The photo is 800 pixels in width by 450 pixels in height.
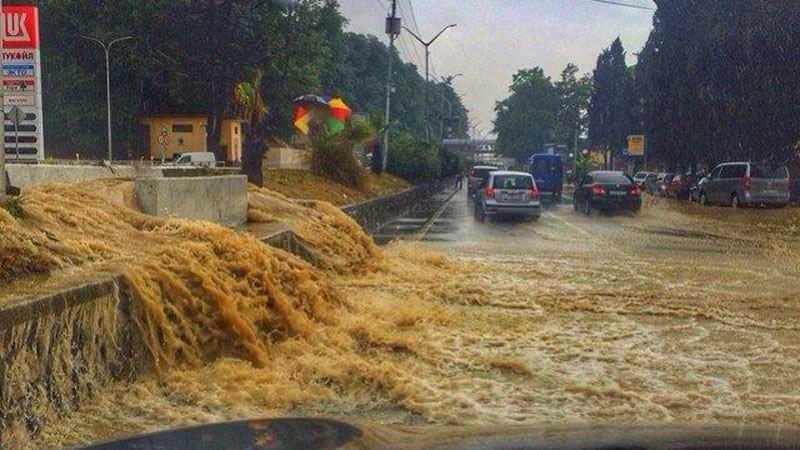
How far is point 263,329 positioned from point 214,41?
41.1 metres

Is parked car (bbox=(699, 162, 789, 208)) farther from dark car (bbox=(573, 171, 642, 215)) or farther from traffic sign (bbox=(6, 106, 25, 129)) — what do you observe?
traffic sign (bbox=(6, 106, 25, 129))

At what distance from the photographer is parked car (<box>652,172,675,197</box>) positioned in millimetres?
50041

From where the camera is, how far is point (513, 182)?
27.2m

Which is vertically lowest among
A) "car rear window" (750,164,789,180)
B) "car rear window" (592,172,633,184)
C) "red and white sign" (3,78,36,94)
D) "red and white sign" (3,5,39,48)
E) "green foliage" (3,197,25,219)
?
"car rear window" (592,172,633,184)

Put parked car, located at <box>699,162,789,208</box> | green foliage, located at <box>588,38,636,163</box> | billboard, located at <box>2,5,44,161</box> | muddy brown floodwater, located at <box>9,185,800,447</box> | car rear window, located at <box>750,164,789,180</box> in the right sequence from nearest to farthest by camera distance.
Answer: muddy brown floodwater, located at <box>9,185,800,447</box> < billboard, located at <box>2,5,44,161</box> < parked car, located at <box>699,162,789,208</box> < car rear window, located at <box>750,164,789,180</box> < green foliage, located at <box>588,38,636,163</box>

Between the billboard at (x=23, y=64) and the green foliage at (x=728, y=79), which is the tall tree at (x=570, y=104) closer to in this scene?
the green foliage at (x=728, y=79)

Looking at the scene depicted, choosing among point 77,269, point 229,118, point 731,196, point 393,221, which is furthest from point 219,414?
point 229,118

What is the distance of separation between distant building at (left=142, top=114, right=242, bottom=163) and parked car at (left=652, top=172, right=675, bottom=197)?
2384 centimetres

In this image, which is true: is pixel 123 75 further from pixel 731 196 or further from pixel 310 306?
pixel 310 306

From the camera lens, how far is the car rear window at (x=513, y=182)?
27.1 metres

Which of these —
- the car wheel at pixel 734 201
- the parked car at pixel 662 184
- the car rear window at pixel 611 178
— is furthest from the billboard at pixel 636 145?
the car rear window at pixel 611 178

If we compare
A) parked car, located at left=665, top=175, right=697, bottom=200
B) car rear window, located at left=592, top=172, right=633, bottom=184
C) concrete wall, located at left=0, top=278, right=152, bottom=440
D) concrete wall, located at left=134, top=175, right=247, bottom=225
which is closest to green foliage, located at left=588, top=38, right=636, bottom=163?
parked car, located at left=665, top=175, right=697, bottom=200

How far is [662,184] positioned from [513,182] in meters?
26.7

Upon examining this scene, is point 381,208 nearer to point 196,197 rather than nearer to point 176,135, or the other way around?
point 196,197
